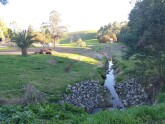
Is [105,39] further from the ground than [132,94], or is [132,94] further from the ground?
[105,39]

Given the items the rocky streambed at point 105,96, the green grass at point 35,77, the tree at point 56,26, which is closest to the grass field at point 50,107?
the green grass at point 35,77

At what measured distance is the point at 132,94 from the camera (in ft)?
92.0

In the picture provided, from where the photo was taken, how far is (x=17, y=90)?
24.7 meters

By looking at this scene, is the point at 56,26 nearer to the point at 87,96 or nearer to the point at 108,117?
the point at 87,96

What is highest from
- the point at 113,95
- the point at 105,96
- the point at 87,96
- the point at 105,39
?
the point at 105,39

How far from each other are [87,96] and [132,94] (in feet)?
14.9

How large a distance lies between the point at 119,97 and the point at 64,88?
5.59 meters

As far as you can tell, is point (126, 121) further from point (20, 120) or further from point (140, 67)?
point (140, 67)

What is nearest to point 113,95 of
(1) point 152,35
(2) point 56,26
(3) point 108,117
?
(1) point 152,35

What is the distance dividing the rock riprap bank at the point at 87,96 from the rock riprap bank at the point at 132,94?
1.62 meters

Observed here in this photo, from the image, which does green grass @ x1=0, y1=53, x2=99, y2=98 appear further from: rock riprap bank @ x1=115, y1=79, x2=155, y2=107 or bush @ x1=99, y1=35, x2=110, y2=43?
bush @ x1=99, y1=35, x2=110, y2=43

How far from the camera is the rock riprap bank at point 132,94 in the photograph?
82.6ft

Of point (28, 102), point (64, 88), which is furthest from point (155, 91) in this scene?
point (28, 102)

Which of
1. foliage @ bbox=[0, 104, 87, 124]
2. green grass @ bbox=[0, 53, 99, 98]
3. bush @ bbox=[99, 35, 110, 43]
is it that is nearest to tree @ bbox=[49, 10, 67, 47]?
bush @ bbox=[99, 35, 110, 43]
